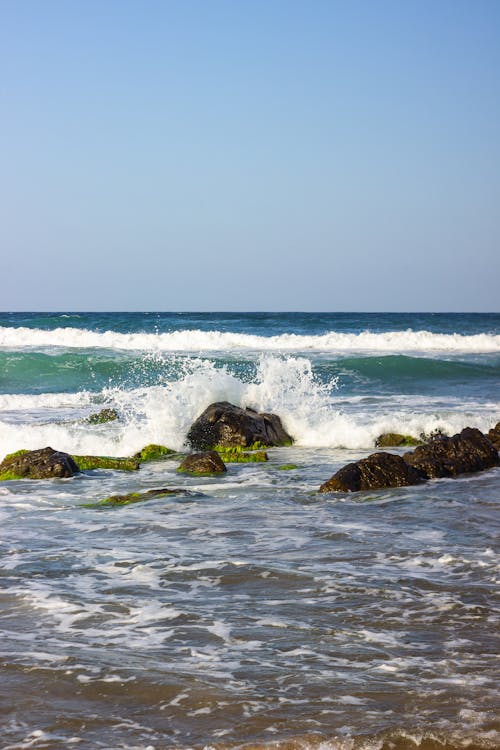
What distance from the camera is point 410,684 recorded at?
13.8 feet

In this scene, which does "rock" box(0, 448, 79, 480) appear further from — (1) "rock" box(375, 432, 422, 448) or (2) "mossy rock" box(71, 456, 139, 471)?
(1) "rock" box(375, 432, 422, 448)

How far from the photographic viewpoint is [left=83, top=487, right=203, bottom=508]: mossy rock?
29.1ft

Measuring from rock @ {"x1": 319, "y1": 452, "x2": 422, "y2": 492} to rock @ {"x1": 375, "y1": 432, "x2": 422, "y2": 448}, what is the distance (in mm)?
3501

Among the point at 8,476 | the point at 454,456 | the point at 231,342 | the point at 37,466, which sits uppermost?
the point at 231,342

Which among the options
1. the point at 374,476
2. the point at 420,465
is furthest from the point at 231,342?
the point at 374,476

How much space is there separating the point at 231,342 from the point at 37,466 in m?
29.6

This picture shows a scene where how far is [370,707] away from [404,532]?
12.0 ft

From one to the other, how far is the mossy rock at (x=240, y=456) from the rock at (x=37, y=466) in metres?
2.35

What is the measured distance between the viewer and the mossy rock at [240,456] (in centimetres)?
1198

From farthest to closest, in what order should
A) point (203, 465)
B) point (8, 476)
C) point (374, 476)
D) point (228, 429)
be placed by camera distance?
point (228, 429) → point (203, 465) → point (8, 476) → point (374, 476)

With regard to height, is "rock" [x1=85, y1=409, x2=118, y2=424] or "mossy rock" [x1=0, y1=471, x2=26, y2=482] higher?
"rock" [x1=85, y1=409, x2=118, y2=424]

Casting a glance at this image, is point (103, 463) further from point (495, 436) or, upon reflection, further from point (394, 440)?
point (495, 436)

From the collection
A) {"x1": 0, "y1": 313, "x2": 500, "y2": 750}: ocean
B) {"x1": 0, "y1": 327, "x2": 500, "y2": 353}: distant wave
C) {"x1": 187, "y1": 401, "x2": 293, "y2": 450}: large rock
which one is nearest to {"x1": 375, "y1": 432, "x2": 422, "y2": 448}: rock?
{"x1": 0, "y1": 313, "x2": 500, "y2": 750}: ocean

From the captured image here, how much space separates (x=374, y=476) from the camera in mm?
9695
